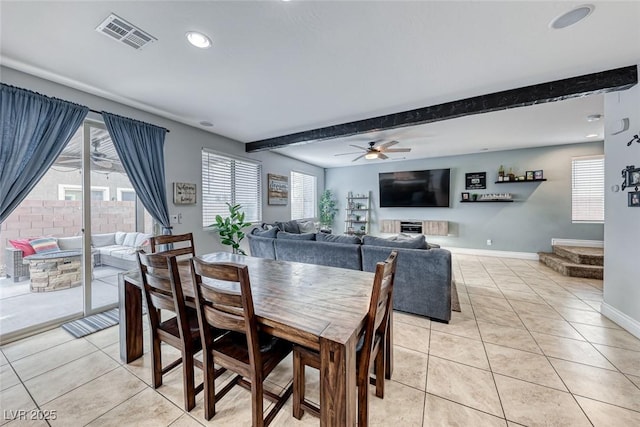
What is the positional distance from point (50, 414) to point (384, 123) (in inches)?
167

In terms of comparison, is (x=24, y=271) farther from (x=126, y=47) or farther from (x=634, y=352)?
(x=634, y=352)

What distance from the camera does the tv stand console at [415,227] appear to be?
6.39m

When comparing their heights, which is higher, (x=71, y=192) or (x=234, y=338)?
(x=71, y=192)

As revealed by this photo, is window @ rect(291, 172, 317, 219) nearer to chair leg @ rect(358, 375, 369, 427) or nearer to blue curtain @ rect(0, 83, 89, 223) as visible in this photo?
blue curtain @ rect(0, 83, 89, 223)

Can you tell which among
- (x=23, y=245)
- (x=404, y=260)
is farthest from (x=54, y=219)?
(x=404, y=260)

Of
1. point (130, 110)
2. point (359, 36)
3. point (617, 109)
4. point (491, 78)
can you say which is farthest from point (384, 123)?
point (130, 110)

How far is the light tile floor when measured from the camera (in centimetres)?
147

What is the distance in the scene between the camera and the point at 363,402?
129 centimetres

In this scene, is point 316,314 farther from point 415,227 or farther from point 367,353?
point 415,227

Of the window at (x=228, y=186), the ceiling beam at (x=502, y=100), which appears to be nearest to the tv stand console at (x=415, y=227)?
the window at (x=228, y=186)

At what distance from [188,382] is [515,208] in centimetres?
712

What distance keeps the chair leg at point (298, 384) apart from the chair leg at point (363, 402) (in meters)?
0.35

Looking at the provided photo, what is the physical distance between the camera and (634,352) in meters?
2.05

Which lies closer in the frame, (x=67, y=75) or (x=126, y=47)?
(x=126, y=47)
